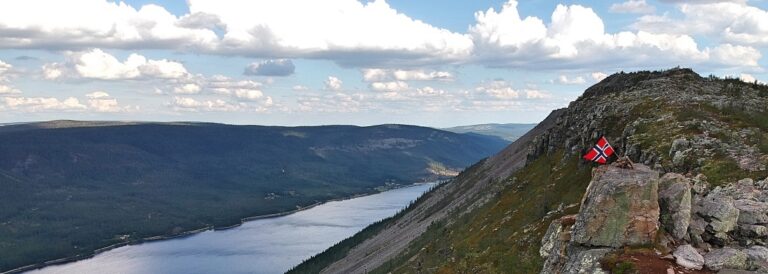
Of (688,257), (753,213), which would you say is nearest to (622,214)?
(688,257)

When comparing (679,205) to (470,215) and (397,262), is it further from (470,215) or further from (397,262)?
(397,262)

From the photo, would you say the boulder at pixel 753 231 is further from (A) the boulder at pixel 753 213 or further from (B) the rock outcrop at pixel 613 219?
(B) the rock outcrop at pixel 613 219

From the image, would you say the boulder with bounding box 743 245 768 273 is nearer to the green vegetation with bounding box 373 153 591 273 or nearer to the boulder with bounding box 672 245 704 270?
the boulder with bounding box 672 245 704 270

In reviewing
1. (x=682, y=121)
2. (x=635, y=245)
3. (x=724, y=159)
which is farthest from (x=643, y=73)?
(x=635, y=245)

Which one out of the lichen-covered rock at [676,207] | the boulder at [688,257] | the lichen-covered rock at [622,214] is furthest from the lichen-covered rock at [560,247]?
the boulder at [688,257]

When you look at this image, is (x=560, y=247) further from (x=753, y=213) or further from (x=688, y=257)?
(x=753, y=213)

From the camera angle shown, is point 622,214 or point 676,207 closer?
point 622,214

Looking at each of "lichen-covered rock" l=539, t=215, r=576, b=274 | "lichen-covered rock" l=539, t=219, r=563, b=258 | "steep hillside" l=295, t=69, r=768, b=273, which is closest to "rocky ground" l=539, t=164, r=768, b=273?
"lichen-covered rock" l=539, t=215, r=576, b=274
